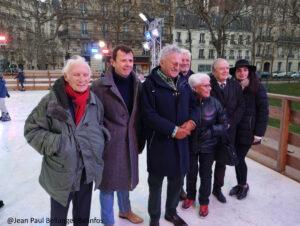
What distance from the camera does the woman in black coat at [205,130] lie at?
3.06 meters

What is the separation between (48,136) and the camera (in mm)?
2227

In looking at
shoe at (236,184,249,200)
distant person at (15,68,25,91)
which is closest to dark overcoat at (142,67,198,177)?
shoe at (236,184,249,200)

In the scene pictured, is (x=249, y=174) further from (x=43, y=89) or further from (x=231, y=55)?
(x=231, y=55)

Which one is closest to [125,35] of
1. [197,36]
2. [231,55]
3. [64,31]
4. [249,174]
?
[64,31]

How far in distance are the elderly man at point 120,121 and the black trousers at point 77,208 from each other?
29 cm

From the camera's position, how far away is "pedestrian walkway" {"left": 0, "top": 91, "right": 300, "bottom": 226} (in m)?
3.25

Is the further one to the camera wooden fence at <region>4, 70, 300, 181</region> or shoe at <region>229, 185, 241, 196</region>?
wooden fence at <region>4, 70, 300, 181</region>

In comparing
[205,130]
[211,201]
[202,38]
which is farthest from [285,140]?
[202,38]

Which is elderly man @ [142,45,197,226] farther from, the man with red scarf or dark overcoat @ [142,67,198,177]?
the man with red scarf

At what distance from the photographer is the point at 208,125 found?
314 centimetres

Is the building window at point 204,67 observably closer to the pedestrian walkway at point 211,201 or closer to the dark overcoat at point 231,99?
the pedestrian walkway at point 211,201

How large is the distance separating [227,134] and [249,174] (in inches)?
61.9

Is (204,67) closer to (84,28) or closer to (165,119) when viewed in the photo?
(84,28)

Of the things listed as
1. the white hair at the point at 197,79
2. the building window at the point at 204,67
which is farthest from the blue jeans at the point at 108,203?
the building window at the point at 204,67
